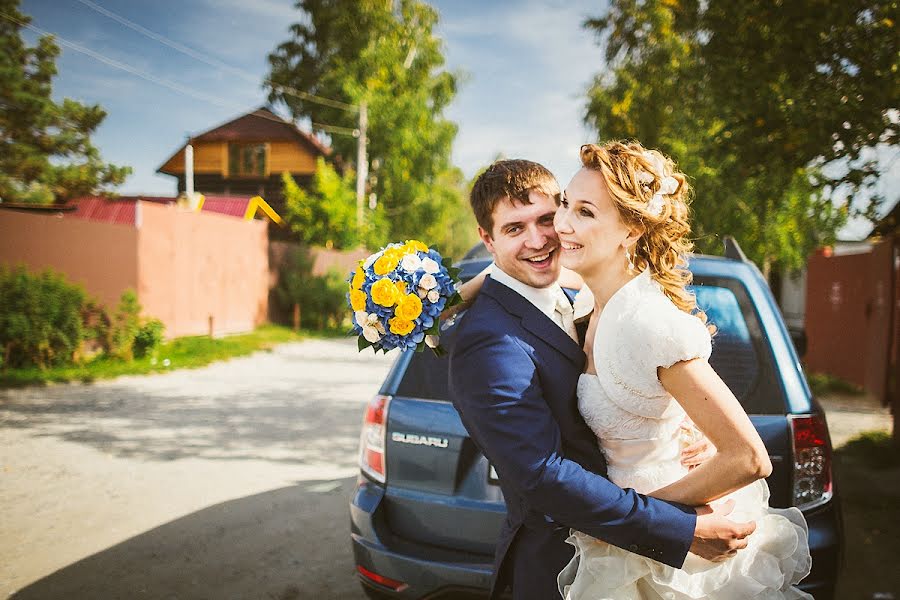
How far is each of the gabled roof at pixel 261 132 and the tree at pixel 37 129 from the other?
14404mm

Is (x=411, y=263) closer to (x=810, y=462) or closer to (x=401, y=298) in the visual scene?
(x=401, y=298)

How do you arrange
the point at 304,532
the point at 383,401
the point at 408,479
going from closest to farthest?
1. the point at 408,479
2. the point at 383,401
3. the point at 304,532

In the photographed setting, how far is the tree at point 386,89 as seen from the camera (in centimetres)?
2620

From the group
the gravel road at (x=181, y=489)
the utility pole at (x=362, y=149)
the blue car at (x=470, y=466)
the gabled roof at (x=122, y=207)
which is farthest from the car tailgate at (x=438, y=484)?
the utility pole at (x=362, y=149)

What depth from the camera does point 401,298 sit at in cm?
172

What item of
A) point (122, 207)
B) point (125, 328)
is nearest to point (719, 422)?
point (125, 328)

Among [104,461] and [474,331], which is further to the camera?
[104,461]

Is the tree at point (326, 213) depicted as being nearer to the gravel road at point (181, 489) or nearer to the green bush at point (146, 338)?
the green bush at point (146, 338)

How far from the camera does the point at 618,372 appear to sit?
147cm

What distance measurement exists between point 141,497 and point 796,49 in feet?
21.9

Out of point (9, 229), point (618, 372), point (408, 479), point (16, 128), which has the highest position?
point (16, 128)

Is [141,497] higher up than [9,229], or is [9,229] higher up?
[9,229]

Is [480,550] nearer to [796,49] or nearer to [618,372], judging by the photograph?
[618,372]

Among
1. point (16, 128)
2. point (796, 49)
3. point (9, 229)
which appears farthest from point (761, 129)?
point (16, 128)
